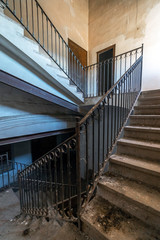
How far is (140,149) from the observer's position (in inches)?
57.5

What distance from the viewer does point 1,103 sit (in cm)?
224

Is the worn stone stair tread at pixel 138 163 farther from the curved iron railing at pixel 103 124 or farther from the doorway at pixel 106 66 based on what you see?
the doorway at pixel 106 66

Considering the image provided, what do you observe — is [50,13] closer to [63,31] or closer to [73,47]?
[63,31]

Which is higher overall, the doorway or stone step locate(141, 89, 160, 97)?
Answer: the doorway

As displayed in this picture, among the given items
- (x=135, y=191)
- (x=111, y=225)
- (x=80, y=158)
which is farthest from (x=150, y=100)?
(x=111, y=225)

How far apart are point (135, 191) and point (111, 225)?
0.38 meters

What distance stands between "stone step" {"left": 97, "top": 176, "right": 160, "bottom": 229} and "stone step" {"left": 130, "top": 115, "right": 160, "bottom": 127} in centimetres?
100

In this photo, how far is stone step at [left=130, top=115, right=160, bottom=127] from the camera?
1.75 meters

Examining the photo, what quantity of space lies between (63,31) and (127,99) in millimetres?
3529

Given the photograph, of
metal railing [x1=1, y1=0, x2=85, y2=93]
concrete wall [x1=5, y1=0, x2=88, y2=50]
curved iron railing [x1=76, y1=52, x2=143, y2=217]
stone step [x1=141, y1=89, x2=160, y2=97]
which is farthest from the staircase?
concrete wall [x1=5, y1=0, x2=88, y2=50]

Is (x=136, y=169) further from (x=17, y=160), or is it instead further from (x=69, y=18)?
(x=69, y=18)

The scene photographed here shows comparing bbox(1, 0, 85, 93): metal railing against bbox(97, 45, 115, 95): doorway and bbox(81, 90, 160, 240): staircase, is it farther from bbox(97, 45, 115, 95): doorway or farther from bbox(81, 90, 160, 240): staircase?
bbox(81, 90, 160, 240): staircase

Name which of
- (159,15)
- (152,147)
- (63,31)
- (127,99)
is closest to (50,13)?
(63,31)

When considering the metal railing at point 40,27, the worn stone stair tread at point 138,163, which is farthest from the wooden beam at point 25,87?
the worn stone stair tread at point 138,163
